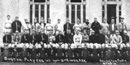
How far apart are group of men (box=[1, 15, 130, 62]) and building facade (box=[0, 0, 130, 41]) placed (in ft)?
10.1

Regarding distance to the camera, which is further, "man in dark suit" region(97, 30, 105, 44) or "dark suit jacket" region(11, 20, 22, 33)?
"dark suit jacket" region(11, 20, 22, 33)

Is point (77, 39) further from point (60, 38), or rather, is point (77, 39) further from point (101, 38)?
point (101, 38)

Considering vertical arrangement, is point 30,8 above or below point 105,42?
above

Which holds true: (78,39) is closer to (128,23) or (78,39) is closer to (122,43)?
(122,43)

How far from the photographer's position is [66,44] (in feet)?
77.6

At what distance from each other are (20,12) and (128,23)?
269 inches

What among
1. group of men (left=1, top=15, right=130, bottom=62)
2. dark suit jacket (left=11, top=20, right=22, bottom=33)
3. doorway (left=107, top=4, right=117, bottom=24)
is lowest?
group of men (left=1, top=15, right=130, bottom=62)

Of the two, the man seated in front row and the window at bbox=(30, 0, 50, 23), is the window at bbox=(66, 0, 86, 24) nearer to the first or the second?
the window at bbox=(30, 0, 50, 23)

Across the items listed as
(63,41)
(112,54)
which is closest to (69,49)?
(63,41)

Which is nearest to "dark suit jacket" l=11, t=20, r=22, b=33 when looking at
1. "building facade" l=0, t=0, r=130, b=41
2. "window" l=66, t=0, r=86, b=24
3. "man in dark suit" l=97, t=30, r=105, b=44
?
"building facade" l=0, t=0, r=130, b=41

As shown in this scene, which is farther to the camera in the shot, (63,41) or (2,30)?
(2,30)

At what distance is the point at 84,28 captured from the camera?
24.7 metres

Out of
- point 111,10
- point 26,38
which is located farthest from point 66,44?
point 111,10

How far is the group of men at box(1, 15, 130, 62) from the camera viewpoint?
2356 cm
